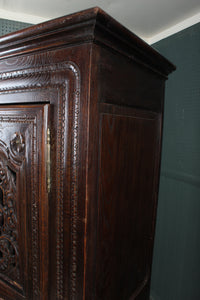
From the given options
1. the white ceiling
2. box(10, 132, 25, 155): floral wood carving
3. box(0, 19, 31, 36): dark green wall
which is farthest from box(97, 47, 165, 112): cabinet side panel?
box(0, 19, 31, 36): dark green wall

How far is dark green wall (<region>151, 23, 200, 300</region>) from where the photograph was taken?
134 cm

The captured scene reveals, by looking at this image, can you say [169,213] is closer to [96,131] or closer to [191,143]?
[191,143]

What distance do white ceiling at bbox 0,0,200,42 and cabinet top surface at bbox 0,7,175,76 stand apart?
62 cm

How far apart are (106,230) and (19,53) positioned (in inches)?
29.2

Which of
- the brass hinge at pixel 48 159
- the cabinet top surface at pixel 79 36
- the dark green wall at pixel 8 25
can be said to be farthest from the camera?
the dark green wall at pixel 8 25

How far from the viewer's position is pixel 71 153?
2.35ft

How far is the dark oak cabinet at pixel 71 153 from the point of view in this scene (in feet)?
2.27

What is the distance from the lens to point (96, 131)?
71cm

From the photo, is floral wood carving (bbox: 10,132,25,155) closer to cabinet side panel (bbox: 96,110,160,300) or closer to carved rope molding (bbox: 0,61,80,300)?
carved rope molding (bbox: 0,61,80,300)

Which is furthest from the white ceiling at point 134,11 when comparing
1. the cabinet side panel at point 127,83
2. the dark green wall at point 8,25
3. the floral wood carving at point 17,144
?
the floral wood carving at point 17,144

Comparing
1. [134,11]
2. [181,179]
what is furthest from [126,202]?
[134,11]

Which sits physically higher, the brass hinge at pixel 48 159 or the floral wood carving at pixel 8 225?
the brass hinge at pixel 48 159

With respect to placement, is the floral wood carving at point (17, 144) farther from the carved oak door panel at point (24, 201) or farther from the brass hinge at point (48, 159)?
the brass hinge at point (48, 159)

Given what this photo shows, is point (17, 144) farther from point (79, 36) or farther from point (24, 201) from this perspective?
point (79, 36)
